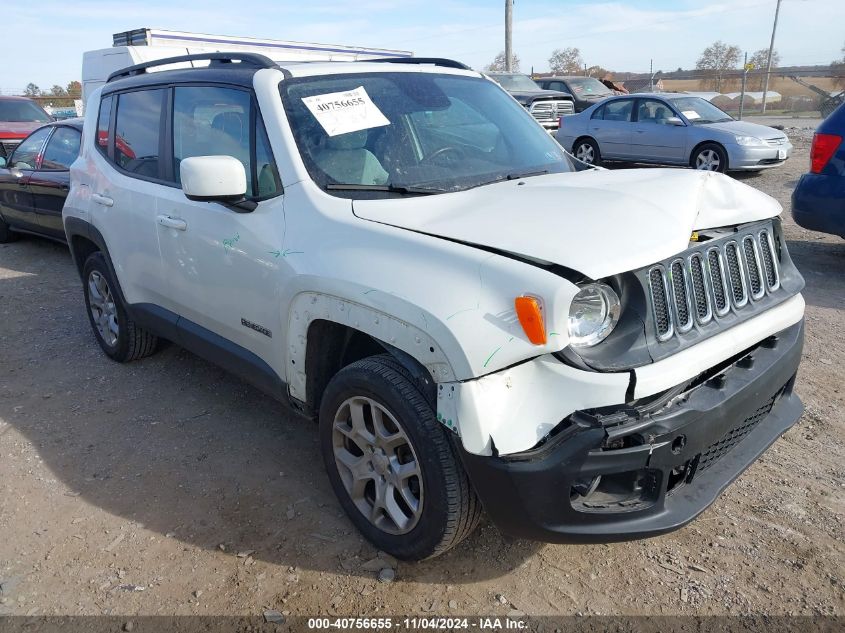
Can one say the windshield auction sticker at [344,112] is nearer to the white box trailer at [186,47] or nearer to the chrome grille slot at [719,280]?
the chrome grille slot at [719,280]

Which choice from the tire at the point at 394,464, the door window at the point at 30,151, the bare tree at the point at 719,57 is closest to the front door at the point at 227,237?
the tire at the point at 394,464

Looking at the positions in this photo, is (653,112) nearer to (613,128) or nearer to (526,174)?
(613,128)

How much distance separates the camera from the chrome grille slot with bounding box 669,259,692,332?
2.43 m

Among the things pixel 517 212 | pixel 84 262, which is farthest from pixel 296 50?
pixel 517 212

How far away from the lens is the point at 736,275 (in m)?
2.76

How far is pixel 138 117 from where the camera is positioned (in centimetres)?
417

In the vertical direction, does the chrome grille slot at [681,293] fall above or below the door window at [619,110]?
above

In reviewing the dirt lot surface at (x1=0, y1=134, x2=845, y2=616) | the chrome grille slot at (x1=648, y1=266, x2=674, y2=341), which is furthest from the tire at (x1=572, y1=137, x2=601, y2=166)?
the chrome grille slot at (x1=648, y1=266, x2=674, y2=341)

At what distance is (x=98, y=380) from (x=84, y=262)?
3.23 feet

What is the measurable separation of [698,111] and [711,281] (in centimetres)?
1138

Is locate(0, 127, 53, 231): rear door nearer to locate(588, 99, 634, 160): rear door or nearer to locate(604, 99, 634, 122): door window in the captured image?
locate(588, 99, 634, 160): rear door

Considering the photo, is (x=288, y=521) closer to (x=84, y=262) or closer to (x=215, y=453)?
(x=215, y=453)

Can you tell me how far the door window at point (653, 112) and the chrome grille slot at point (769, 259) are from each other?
10358mm

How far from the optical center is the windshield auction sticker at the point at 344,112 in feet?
10.0
